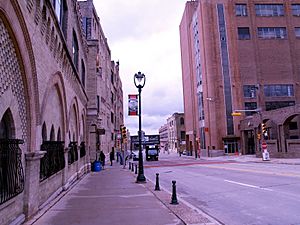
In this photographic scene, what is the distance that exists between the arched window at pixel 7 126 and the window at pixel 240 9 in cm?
6548

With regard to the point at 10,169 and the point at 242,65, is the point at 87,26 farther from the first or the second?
the point at 242,65

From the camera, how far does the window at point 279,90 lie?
209 feet

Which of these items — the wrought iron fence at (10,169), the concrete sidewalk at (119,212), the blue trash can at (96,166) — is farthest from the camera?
the blue trash can at (96,166)

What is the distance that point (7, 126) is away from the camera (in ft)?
24.4

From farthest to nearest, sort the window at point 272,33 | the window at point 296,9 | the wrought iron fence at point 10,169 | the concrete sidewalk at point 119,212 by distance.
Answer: the window at point 296,9, the window at point 272,33, the concrete sidewalk at point 119,212, the wrought iron fence at point 10,169

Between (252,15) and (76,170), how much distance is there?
57.7 metres

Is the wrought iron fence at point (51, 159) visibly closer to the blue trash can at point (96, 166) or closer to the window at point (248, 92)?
the blue trash can at point (96, 166)

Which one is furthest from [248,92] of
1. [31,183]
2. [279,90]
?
[31,183]

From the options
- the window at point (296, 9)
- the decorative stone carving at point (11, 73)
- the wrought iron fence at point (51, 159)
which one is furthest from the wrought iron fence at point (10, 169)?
the window at point (296, 9)

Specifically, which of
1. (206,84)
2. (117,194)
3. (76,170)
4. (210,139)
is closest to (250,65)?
(206,84)

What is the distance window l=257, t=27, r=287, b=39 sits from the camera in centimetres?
6631

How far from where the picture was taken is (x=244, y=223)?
809 centimetres

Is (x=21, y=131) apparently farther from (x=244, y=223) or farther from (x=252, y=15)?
(x=252, y=15)

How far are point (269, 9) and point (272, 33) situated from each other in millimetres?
5251
